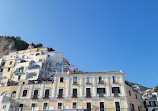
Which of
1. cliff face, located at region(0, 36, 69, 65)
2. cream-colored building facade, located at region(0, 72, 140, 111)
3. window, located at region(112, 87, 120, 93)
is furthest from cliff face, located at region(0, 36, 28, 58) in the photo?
window, located at region(112, 87, 120, 93)

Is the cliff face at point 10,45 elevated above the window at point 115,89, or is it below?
above

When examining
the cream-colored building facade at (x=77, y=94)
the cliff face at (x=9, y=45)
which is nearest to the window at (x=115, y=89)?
the cream-colored building facade at (x=77, y=94)

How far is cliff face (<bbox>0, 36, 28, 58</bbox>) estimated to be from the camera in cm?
8662

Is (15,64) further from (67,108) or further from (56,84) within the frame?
(67,108)

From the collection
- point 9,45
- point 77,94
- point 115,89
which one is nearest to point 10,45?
point 9,45

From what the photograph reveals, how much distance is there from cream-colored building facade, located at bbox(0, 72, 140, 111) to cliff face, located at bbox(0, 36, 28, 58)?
183ft

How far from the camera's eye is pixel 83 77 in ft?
117

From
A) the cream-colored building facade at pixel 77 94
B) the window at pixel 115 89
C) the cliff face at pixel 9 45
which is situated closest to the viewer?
the cream-colored building facade at pixel 77 94

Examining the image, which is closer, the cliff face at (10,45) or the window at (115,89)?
the window at (115,89)

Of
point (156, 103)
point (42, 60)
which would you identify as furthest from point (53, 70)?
point (156, 103)

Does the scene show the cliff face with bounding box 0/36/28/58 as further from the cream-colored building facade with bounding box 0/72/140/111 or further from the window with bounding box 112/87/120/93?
the window with bounding box 112/87/120/93

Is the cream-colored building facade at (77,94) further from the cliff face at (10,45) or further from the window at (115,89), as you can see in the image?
the cliff face at (10,45)

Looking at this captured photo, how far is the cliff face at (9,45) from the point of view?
3410 inches

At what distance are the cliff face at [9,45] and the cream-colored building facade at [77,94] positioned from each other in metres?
55.7
